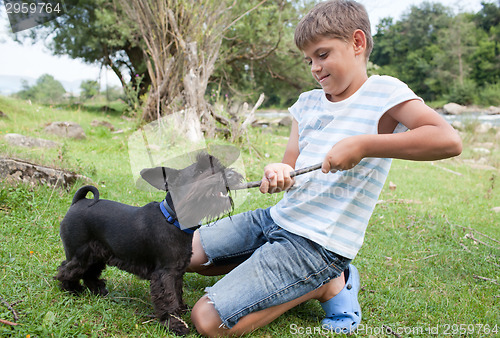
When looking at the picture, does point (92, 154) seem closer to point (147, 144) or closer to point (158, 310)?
point (147, 144)

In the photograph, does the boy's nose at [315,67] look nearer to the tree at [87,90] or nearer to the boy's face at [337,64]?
the boy's face at [337,64]

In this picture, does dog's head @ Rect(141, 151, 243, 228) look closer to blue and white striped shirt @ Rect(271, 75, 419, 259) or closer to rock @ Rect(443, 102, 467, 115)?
blue and white striped shirt @ Rect(271, 75, 419, 259)

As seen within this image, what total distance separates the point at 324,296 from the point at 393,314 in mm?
600

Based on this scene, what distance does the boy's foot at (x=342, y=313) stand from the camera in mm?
2471

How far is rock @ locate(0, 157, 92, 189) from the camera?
3977 millimetres

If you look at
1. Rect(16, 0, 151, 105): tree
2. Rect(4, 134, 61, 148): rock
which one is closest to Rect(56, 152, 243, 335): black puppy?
Rect(4, 134, 61, 148): rock

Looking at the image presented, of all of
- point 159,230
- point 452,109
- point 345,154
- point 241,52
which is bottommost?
point 452,109

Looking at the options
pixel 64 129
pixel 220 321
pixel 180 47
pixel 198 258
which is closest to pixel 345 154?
pixel 220 321

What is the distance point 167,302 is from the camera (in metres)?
2.31

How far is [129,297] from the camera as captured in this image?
8.75 ft

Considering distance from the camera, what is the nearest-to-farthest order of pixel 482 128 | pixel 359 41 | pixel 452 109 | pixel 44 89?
pixel 359 41 → pixel 482 128 → pixel 44 89 → pixel 452 109

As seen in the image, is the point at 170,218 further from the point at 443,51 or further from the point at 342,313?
the point at 443,51

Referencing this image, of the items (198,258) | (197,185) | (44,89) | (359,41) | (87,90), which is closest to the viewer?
(197,185)

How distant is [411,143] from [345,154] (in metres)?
0.35
